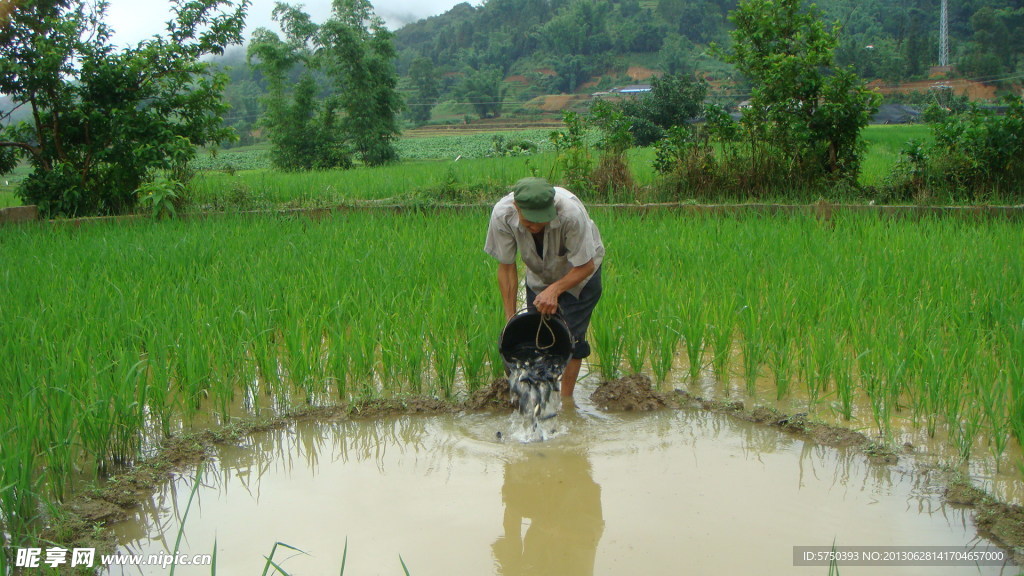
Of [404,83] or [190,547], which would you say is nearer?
[190,547]

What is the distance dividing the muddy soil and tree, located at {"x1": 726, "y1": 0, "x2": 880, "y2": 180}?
499 centimetres

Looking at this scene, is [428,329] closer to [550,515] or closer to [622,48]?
[550,515]

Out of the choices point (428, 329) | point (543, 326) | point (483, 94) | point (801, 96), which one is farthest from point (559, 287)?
point (483, 94)

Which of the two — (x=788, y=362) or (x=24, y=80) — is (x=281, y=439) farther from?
(x=24, y=80)

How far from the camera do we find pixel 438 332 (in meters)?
3.82

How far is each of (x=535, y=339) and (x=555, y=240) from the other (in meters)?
0.42

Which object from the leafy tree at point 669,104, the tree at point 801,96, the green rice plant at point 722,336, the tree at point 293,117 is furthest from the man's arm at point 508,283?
the tree at point 293,117

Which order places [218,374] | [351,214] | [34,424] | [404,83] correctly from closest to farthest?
[34,424]
[218,374]
[351,214]
[404,83]

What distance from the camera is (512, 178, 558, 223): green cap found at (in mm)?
2717

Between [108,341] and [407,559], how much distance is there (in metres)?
1.91

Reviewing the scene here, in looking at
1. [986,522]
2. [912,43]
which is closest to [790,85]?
[986,522]

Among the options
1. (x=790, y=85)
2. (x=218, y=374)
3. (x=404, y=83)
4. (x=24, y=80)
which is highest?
(x=404, y=83)

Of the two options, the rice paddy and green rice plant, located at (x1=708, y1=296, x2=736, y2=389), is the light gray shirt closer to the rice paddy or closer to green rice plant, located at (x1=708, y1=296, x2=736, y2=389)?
the rice paddy

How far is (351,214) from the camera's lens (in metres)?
7.43
